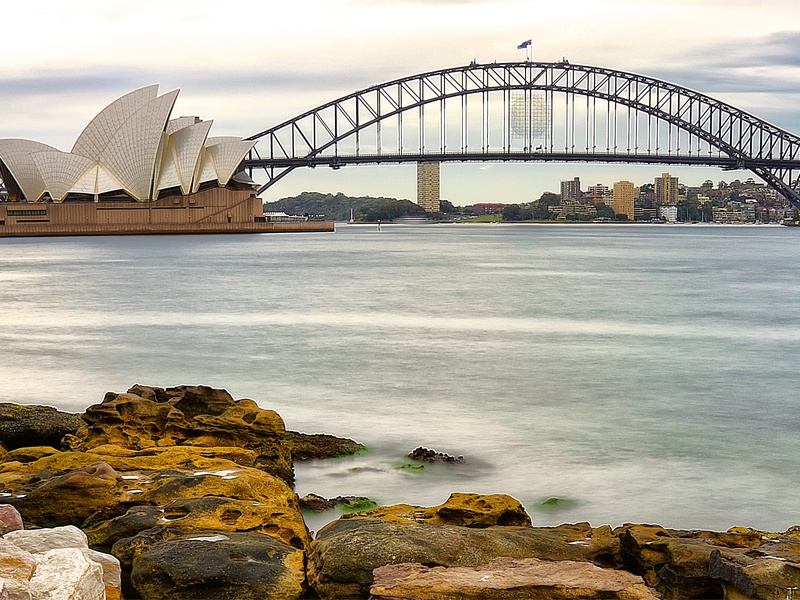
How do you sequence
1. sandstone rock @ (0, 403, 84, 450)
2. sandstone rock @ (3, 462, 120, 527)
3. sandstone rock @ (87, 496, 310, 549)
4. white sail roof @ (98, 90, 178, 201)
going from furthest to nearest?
white sail roof @ (98, 90, 178, 201), sandstone rock @ (0, 403, 84, 450), sandstone rock @ (3, 462, 120, 527), sandstone rock @ (87, 496, 310, 549)

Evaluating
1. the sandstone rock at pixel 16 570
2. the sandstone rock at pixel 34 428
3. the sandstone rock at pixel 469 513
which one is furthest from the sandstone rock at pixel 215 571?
the sandstone rock at pixel 34 428

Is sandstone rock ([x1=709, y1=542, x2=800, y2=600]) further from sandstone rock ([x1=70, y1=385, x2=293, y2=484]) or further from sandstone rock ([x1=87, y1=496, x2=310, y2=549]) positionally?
sandstone rock ([x1=70, y1=385, x2=293, y2=484])

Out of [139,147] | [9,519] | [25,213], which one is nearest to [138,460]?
[9,519]

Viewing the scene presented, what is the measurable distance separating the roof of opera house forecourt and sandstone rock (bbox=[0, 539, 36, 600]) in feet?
224

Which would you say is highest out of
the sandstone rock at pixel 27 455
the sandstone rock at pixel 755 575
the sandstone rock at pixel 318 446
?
the sandstone rock at pixel 27 455

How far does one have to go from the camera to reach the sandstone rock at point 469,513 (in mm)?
5812

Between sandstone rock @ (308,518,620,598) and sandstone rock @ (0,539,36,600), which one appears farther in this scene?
sandstone rock @ (308,518,620,598)

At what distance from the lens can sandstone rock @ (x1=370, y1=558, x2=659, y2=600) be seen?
4184 mm

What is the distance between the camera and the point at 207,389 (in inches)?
343

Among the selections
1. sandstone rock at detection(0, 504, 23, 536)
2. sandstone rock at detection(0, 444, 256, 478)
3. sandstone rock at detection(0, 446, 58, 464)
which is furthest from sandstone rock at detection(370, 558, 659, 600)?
sandstone rock at detection(0, 446, 58, 464)

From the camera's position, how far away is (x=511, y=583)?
13.9 ft

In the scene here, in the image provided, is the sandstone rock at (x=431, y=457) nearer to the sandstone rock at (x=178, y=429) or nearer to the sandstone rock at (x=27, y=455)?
the sandstone rock at (x=178, y=429)

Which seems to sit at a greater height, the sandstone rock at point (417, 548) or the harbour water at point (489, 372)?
the sandstone rock at point (417, 548)

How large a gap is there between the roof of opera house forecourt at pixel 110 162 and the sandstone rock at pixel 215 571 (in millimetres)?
67222
